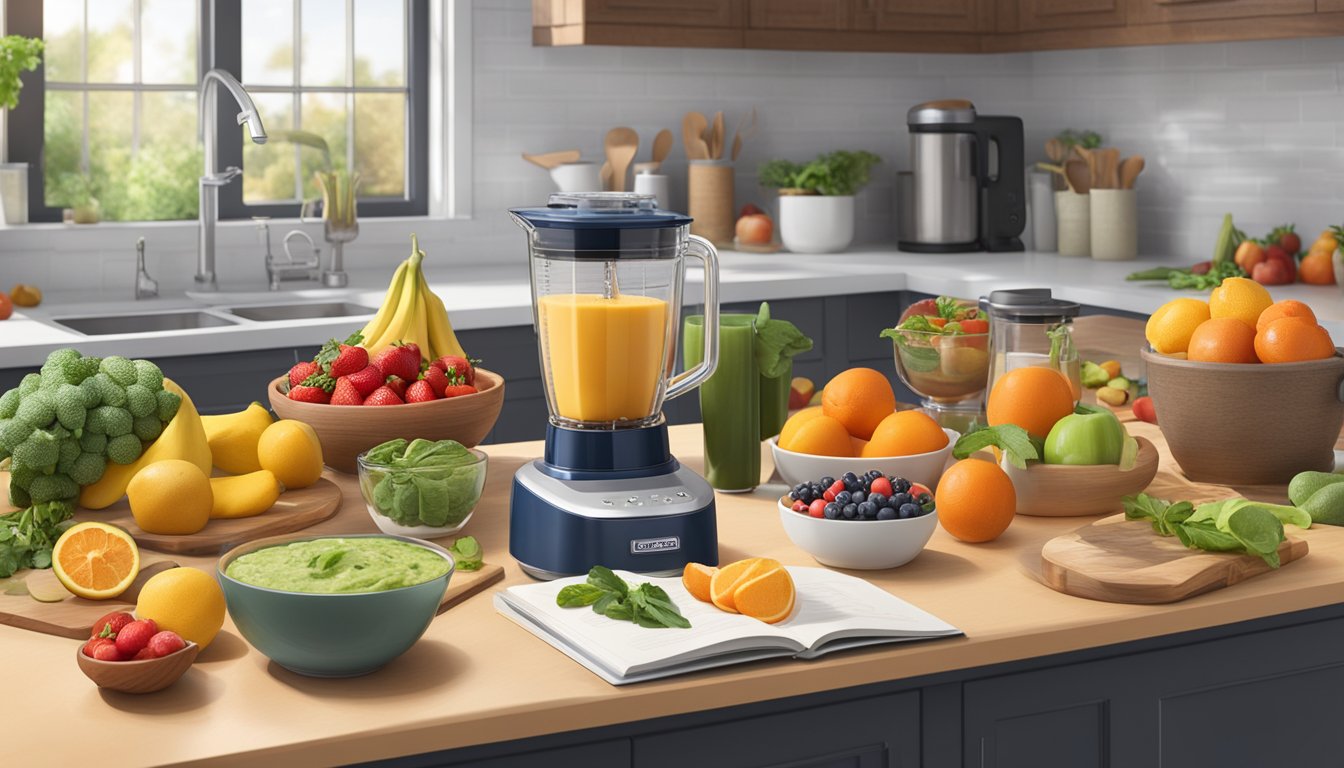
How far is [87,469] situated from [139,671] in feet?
1.92

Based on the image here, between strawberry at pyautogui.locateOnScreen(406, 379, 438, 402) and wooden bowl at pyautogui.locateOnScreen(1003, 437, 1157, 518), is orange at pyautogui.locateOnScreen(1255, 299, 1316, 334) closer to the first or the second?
wooden bowl at pyautogui.locateOnScreen(1003, 437, 1157, 518)

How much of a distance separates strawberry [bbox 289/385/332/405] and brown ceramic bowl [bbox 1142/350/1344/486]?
1.07 m

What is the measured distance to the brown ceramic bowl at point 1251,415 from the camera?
5.99 feet

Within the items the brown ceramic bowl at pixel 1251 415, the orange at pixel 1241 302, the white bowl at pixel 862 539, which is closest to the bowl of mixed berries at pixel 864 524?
the white bowl at pixel 862 539

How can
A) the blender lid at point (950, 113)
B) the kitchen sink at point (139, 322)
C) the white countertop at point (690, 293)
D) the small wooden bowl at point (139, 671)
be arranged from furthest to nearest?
the blender lid at point (950, 113)
the kitchen sink at point (139, 322)
the white countertop at point (690, 293)
the small wooden bowl at point (139, 671)

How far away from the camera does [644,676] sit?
1.25m

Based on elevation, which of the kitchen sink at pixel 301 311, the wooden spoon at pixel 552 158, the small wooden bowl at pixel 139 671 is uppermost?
the wooden spoon at pixel 552 158

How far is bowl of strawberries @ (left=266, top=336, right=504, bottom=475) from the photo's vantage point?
1919mm

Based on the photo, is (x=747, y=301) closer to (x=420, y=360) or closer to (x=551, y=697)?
(x=420, y=360)

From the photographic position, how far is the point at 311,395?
1.95 meters

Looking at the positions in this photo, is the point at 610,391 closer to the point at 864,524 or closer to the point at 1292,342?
the point at 864,524

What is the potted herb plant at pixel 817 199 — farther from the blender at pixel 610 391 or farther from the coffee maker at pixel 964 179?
the blender at pixel 610 391

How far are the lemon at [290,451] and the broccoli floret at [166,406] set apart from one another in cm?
12

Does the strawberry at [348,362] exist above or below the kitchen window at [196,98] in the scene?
below
